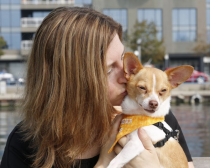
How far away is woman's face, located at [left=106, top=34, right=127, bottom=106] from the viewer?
7.01 ft

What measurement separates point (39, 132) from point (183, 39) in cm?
4011

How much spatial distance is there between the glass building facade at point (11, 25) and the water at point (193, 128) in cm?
2323

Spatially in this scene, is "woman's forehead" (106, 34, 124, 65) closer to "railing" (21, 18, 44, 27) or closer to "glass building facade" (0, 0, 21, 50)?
"railing" (21, 18, 44, 27)

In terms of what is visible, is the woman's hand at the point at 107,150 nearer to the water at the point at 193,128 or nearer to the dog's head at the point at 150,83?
the dog's head at the point at 150,83

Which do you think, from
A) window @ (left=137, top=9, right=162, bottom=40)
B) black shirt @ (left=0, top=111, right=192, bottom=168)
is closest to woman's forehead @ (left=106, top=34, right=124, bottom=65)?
black shirt @ (left=0, top=111, right=192, bottom=168)

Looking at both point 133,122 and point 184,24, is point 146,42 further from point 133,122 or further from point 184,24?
point 133,122

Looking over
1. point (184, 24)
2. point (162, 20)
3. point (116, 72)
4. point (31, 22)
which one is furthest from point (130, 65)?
point (184, 24)

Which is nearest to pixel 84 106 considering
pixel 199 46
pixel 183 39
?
pixel 199 46

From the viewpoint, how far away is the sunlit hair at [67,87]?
2.02m

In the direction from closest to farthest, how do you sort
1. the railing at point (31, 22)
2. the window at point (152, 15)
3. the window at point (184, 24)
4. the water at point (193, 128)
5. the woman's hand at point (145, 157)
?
1. the woman's hand at point (145, 157)
2. the water at point (193, 128)
3. the railing at point (31, 22)
4. the window at point (152, 15)
5. the window at point (184, 24)

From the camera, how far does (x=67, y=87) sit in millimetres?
2049

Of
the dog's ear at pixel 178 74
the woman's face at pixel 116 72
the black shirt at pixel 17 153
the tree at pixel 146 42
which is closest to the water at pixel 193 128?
the black shirt at pixel 17 153

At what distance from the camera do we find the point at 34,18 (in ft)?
126

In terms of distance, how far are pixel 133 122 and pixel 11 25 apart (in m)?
41.2
